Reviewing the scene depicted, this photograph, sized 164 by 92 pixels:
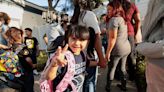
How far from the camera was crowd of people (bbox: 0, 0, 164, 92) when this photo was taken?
2.00 metres

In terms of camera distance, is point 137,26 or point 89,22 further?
point 137,26

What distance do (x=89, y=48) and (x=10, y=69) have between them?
1.23m

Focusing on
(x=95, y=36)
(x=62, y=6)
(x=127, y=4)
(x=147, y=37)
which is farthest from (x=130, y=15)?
(x=62, y=6)

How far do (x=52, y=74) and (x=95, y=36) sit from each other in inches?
34.7

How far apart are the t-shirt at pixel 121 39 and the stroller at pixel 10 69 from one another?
4.89 ft

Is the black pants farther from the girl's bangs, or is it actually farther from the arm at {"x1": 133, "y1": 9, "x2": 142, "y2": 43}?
the girl's bangs

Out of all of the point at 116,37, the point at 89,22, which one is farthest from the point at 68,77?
the point at 116,37

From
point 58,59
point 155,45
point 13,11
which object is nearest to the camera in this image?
point 155,45

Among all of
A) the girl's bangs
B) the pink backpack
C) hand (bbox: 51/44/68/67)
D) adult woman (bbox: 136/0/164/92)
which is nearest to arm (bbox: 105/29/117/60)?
the girl's bangs

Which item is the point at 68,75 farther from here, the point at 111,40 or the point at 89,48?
the point at 111,40

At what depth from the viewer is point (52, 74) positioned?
2.80 metres

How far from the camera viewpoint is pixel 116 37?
4902 mm

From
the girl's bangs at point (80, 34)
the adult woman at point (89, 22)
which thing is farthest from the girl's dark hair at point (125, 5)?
the girl's bangs at point (80, 34)

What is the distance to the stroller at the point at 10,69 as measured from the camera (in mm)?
4133
